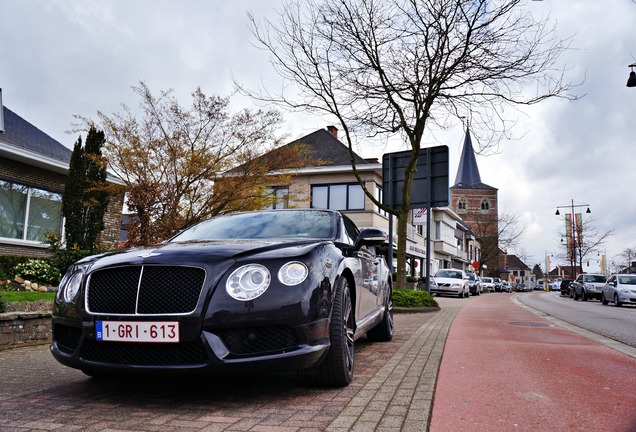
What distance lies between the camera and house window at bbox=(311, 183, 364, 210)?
1156 inches

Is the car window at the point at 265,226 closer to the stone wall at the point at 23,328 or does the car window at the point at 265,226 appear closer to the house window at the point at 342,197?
the stone wall at the point at 23,328

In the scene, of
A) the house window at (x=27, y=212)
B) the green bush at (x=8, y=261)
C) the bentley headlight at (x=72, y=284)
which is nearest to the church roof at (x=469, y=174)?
the house window at (x=27, y=212)

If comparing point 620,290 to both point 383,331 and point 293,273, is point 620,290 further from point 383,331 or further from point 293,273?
point 293,273

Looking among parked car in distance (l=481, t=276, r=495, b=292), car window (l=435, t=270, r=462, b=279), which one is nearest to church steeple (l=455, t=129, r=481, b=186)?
parked car in distance (l=481, t=276, r=495, b=292)

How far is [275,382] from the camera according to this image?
12.9ft

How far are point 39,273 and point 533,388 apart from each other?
10710mm

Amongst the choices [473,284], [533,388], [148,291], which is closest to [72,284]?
[148,291]

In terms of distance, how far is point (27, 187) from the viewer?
51.6 ft

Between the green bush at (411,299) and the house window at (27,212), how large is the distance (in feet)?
34.2

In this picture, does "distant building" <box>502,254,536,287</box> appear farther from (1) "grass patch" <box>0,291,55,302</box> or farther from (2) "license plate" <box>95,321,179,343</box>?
(2) "license plate" <box>95,321,179,343</box>

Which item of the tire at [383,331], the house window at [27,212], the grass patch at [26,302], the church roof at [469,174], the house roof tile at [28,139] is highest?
the church roof at [469,174]

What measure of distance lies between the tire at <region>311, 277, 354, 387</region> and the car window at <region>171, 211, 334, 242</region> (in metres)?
0.85

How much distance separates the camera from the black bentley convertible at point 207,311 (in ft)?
10.2

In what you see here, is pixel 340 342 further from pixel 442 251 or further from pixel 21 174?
pixel 442 251
